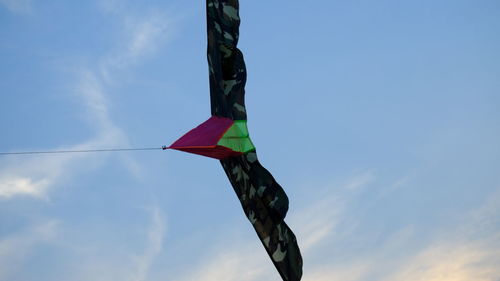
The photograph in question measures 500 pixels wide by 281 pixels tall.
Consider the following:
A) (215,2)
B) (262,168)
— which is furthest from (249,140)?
(215,2)

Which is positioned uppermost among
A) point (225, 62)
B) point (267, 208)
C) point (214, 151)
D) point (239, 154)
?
point (225, 62)

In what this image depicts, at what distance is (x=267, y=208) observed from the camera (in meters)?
24.2

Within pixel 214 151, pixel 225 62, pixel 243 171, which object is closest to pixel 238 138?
pixel 243 171

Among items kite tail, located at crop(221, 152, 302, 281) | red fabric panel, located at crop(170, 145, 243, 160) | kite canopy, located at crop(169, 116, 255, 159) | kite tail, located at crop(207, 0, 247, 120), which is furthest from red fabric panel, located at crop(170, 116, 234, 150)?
kite tail, located at crop(221, 152, 302, 281)

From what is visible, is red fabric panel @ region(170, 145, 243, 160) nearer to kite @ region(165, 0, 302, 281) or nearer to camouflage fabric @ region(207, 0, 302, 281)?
kite @ region(165, 0, 302, 281)

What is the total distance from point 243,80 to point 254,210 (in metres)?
5.08

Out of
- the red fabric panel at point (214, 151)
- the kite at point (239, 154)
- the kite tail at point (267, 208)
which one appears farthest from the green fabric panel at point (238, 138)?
the kite tail at point (267, 208)

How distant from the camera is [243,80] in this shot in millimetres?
25734

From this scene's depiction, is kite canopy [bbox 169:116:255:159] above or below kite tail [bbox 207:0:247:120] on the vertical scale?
below

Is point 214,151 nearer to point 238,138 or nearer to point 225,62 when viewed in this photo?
point 238,138

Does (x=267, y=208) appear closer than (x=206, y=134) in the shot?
No

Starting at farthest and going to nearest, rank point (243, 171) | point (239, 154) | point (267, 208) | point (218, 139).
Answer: point (267, 208) → point (243, 171) → point (239, 154) → point (218, 139)

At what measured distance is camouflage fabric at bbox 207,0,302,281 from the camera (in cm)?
2358

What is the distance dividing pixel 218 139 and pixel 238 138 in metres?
1.63
